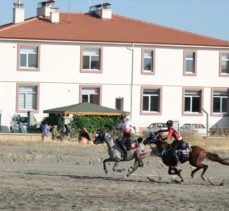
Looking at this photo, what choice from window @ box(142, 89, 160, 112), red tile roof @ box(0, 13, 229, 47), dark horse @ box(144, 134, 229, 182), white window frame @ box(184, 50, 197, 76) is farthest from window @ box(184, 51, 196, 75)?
dark horse @ box(144, 134, 229, 182)

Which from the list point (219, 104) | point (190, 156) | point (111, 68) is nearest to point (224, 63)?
point (219, 104)

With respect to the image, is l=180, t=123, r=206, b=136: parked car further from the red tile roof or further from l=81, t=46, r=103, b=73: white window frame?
l=81, t=46, r=103, b=73: white window frame

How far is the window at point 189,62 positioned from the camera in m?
66.8

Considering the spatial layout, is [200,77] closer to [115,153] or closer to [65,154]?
[65,154]

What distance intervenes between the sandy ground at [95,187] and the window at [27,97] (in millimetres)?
31072

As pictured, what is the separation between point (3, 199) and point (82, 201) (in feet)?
5.52

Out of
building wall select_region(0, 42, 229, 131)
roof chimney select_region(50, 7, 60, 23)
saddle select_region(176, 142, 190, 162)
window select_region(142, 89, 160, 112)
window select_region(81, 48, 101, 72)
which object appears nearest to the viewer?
saddle select_region(176, 142, 190, 162)

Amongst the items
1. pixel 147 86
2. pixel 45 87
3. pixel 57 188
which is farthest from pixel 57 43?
pixel 57 188

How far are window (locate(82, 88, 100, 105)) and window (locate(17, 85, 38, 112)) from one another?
12.9 ft

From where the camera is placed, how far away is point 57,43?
210ft

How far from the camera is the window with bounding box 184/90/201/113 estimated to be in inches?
2634

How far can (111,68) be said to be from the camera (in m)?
65.1

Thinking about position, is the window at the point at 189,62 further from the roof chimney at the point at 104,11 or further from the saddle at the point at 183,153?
the saddle at the point at 183,153

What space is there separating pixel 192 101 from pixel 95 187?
155 ft
